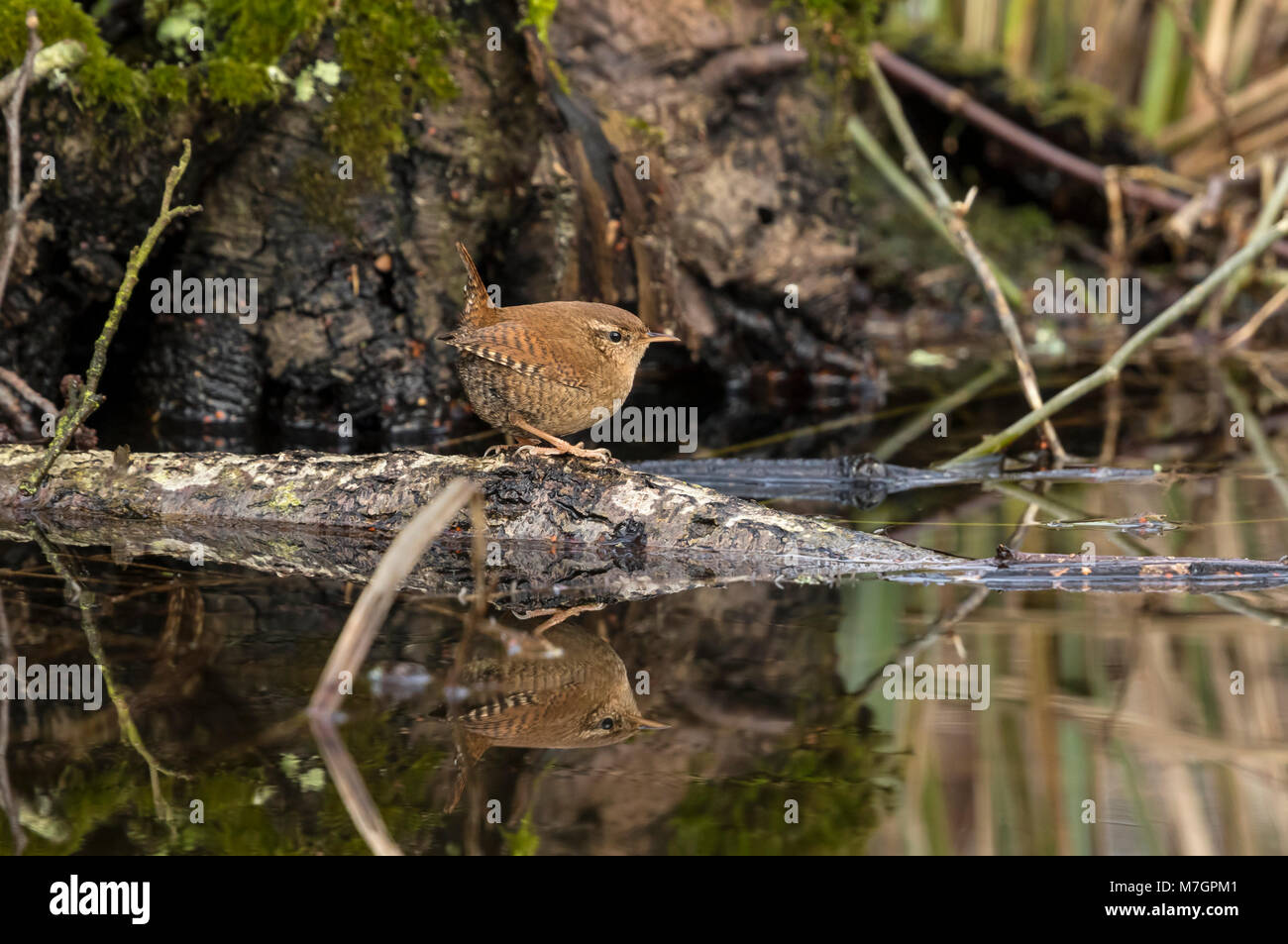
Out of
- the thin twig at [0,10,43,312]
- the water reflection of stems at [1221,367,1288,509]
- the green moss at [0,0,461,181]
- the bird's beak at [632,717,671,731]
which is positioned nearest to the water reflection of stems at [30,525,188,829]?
the bird's beak at [632,717,671,731]

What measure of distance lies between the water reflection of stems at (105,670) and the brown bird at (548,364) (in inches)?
59.4

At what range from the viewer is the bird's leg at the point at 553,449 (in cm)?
488

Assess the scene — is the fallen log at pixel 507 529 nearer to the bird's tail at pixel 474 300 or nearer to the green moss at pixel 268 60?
the bird's tail at pixel 474 300

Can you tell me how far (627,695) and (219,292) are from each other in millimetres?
4648

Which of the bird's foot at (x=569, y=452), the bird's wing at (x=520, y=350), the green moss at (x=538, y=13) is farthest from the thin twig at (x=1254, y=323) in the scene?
the bird's wing at (x=520, y=350)

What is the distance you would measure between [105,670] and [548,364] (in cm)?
188

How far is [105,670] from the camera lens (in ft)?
11.7

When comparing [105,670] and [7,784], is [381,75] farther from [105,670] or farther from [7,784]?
[7,784]

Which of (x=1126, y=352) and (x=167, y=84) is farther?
(x=167, y=84)

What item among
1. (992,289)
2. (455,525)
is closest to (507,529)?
(455,525)

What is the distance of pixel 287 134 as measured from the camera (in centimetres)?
704

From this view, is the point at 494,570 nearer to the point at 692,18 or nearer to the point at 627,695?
the point at 627,695

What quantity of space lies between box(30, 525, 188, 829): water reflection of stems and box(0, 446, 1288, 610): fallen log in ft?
0.79
